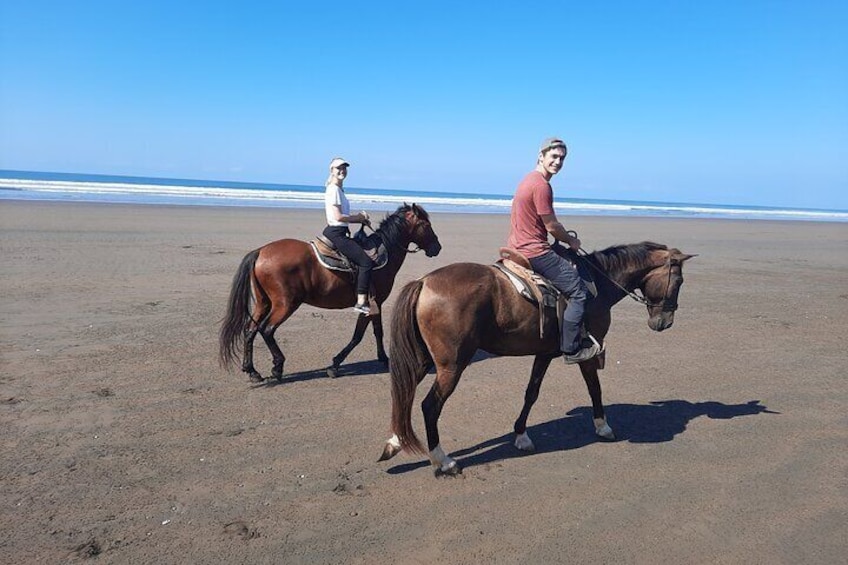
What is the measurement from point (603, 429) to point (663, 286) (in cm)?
157

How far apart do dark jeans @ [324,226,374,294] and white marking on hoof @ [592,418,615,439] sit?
3302 mm

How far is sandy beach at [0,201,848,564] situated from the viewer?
12.3ft

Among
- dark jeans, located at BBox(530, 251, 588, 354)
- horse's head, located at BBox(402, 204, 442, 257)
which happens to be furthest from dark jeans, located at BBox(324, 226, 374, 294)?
dark jeans, located at BBox(530, 251, 588, 354)

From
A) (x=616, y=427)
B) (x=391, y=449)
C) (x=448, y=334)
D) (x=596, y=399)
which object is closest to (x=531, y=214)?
(x=448, y=334)

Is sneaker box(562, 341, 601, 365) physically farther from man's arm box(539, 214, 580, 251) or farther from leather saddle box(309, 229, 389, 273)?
leather saddle box(309, 229, 389, 273)

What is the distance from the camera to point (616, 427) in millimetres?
5840

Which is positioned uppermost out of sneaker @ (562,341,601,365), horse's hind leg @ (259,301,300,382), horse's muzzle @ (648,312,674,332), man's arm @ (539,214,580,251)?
man's arm @ (539,214,580,251)

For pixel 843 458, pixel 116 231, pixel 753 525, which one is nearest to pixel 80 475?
pixel 753 525

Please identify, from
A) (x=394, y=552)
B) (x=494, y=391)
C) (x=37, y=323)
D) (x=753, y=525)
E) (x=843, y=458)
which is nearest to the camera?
(x=394, y=552)

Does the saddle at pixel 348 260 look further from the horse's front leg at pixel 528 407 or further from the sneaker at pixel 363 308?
the horse's front leg at pixel 528 407

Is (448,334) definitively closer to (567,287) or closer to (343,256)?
(567,287)

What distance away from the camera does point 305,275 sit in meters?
7.23

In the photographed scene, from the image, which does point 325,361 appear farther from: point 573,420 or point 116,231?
point 116,231

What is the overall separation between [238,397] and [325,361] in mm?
1675
